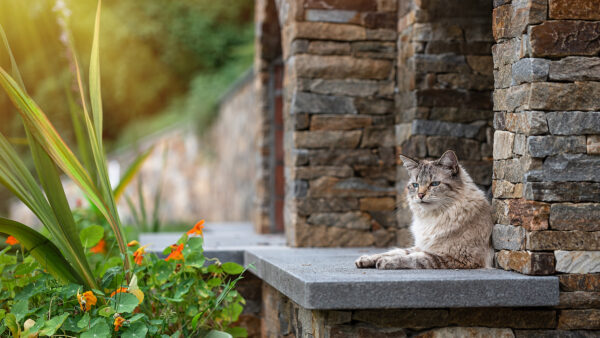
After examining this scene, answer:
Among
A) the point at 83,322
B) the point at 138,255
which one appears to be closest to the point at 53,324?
the point at 83,322

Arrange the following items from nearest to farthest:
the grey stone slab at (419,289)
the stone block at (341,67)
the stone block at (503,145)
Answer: the grey stone slab at (419,289)
the stone block at (503,145)
the stone block at (341,67)

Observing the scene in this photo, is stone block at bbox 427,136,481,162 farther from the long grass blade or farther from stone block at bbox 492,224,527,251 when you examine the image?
the long grass blade

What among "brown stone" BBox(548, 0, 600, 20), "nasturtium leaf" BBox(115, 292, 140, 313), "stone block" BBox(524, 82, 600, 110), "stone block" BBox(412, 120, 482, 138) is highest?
"brown stone" BBox(548, 0, 600, 20)

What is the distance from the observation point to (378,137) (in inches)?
180

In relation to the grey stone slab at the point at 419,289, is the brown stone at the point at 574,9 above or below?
above

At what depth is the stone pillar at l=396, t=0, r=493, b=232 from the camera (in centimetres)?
410

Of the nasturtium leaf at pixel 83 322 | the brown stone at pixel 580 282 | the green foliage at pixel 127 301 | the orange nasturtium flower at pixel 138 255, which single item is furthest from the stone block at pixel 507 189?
the nasturtium leaf at pixel 83 322

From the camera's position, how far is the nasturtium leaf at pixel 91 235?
3398 mm

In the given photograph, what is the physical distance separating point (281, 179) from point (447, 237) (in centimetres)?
329

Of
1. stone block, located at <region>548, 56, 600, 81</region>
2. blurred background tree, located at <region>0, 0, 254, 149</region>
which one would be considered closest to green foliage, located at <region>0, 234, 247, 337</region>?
stone block, located at <region>548, 56, 600, 81</region>

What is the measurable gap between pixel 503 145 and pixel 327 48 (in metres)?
1.78

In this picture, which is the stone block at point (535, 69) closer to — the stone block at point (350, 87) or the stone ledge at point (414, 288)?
the stone ledge at point (414, 288)

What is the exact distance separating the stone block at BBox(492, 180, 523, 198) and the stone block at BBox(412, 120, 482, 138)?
3.21ft

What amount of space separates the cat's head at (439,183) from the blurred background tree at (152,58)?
35.3 ft
